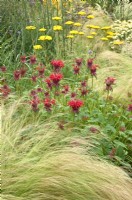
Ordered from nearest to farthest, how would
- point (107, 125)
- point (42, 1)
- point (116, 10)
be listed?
point (107, 125), point (42, 1), point (116, 10)

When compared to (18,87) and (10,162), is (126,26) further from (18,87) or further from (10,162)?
(10,162)

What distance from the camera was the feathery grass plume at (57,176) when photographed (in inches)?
83.4

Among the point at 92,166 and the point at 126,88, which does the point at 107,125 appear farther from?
the point at 126,88

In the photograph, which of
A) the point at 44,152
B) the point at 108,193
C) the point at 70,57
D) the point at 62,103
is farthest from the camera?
the point at 70,57

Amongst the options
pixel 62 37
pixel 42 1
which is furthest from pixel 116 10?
pixel 62 37

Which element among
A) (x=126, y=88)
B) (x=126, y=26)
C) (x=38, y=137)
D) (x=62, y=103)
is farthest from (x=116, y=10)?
(x=38, y=137)

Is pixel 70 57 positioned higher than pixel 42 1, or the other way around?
pixel 42 1

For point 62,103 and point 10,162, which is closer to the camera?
point 10,162

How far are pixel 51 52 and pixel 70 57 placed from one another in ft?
0.80

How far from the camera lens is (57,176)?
215cm

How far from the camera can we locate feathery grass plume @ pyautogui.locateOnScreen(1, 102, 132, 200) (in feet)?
6.95

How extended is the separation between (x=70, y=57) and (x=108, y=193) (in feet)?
9.95

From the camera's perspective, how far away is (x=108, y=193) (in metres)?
2.12

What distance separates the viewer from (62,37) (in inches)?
206
